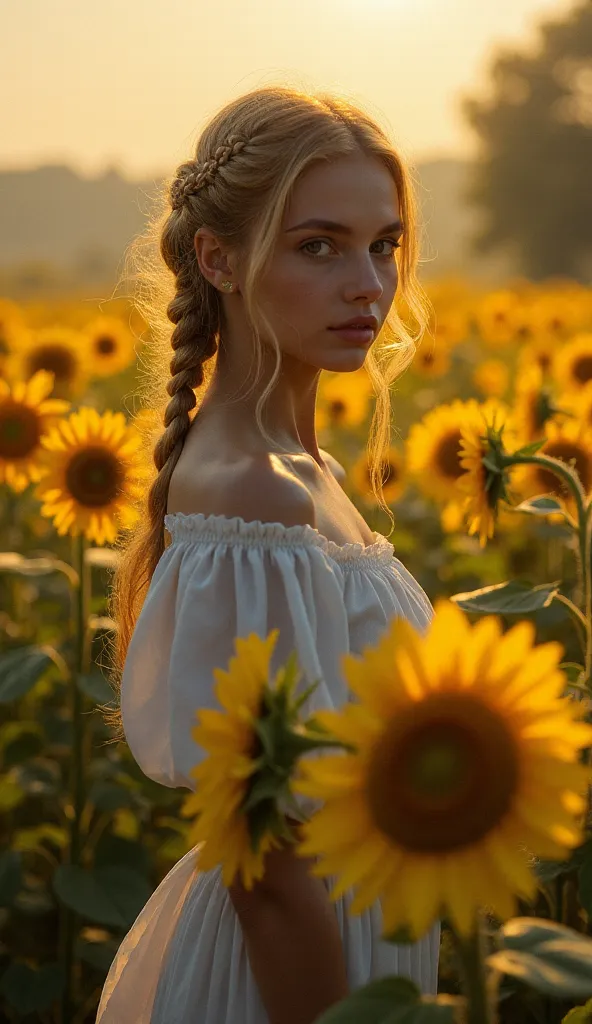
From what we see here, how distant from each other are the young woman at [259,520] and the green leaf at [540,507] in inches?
7.5

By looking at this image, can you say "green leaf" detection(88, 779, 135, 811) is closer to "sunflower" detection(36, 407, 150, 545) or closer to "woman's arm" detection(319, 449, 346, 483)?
"sunflower" detection(36, 407, 150, 545)

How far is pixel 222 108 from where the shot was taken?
1.75 m

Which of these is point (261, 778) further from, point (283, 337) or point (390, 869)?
point (283, 337)

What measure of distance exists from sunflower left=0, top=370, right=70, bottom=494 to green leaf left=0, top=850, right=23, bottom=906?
2.79 feet

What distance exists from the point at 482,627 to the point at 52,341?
4205 mm

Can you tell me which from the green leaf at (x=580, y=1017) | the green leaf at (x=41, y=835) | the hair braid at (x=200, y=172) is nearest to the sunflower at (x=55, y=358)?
the green leaf at (x=41, y=835)

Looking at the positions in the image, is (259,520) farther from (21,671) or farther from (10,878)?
(10,878)

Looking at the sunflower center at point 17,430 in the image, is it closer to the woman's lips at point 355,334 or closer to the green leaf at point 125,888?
the green leaf at point 125,888

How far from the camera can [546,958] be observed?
84cm

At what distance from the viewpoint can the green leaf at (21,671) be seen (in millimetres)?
2207

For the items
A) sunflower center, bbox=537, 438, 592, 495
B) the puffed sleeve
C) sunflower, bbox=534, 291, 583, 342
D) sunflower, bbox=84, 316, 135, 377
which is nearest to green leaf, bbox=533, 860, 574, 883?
the puffed sleeve

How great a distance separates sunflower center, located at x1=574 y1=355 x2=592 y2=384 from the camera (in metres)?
3.96

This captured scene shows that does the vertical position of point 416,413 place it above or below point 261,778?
above

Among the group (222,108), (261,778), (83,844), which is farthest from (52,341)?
(261,778)
